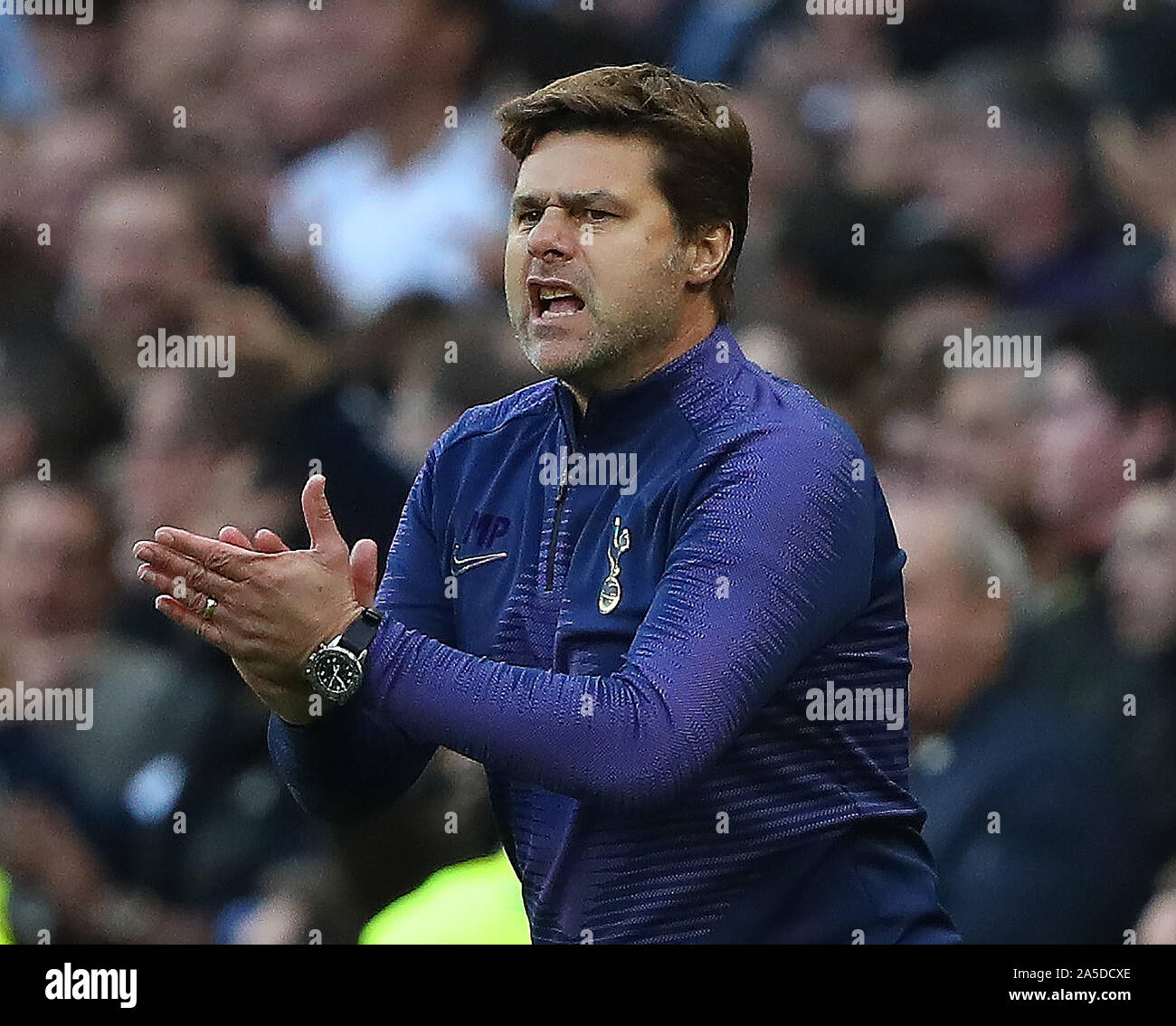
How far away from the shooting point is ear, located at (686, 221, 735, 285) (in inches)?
82.8

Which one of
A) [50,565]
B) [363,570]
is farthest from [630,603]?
[50,565]

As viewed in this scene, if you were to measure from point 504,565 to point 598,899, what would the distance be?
0.39m

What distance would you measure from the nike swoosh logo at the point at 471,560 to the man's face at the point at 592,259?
0.22 meters

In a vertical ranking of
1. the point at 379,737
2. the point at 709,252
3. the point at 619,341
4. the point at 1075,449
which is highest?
the point at 709,252

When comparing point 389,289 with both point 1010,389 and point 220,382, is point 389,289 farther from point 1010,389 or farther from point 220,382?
point 1010,389

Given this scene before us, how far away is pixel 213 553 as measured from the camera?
1788 millimetres

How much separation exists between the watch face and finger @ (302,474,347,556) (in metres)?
0.11

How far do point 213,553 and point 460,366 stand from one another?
1833mm

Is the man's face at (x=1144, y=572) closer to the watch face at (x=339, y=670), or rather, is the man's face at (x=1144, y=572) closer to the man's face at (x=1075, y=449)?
the man's face at (x=1075, y=449)

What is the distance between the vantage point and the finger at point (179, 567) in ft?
5.87

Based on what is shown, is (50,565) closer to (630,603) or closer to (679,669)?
(630,603)

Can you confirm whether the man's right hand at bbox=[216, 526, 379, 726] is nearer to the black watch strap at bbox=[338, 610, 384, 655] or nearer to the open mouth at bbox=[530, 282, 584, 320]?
the black watch strap at bbox=[338, 610, 384, 655]

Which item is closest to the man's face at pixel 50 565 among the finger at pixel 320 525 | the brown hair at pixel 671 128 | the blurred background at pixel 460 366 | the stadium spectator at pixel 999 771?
the blurred background at pixel 460 366

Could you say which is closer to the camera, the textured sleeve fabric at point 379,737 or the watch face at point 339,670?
the watch face at point 339,670
